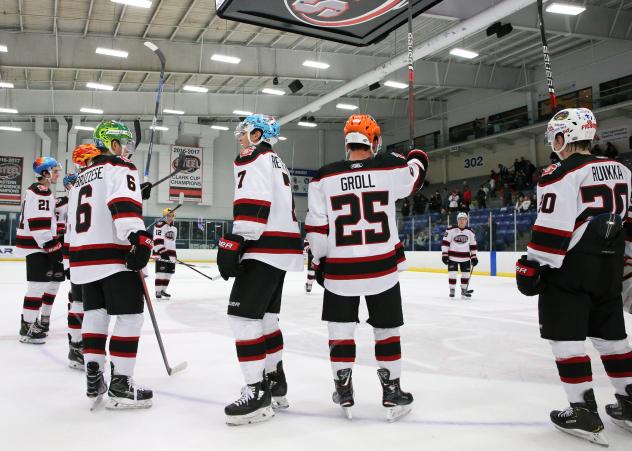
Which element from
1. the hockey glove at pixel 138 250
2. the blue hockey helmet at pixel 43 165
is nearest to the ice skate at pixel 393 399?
the hockey glove at pixel 138 250

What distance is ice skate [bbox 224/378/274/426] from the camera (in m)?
2.37

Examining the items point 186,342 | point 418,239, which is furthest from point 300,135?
point 186,342

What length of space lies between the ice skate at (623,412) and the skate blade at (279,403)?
1.50m

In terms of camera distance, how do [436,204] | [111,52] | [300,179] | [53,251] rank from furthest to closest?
[300,179] → [436,204] → [111,52] → [53,251]

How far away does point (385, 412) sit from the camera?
2.56 m

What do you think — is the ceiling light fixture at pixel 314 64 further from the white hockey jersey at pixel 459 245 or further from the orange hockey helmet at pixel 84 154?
the orange hockey helmet at pixel 84 154

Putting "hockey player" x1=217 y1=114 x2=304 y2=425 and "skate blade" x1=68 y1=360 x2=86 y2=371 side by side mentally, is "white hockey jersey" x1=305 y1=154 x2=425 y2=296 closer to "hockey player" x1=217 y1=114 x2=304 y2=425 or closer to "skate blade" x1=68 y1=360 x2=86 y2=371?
"hockey player" x1=217 y1=114 x2=304 y2=425

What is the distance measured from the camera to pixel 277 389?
2643 mm

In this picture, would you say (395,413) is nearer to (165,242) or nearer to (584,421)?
(584,421)

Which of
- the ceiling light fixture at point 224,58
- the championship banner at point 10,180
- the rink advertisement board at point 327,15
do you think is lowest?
the championship banner at point 10,180

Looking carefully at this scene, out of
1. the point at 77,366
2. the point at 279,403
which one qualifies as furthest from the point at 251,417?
the point at 77,366

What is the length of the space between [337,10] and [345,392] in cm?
546

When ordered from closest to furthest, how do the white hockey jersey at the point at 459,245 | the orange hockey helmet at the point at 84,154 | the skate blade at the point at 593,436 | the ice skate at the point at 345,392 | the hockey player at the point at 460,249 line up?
1. the skate blade at the point at 593,436
2. the ice skate at the point at 345,392
3. the orange hockey helmet at the point at 84,154
4. the hockey player at the point at 460,249
5. the white hockey jersey at the point at 459,245

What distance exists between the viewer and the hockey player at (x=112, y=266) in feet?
8.39
